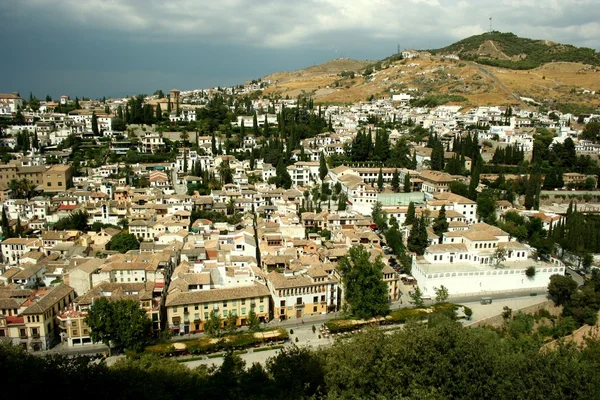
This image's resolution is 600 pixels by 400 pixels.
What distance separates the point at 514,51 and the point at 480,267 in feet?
288

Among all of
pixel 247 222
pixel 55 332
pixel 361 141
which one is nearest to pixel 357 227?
pixel 247 222

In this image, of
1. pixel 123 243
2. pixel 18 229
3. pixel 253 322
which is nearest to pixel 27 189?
pixel 18 229

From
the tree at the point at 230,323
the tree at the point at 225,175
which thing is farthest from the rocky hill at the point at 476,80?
the tree at the point at 230,323

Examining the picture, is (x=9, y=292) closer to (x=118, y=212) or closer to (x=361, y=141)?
(x=118, y=212)

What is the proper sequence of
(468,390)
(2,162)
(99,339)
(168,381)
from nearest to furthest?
(468,390) < (168,381) < (99,339) < (2,162)

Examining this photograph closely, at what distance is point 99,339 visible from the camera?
1989cm

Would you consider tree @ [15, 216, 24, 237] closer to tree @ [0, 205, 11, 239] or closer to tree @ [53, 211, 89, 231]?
tree @ [0, 205, 11, 239]

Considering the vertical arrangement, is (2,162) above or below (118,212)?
above

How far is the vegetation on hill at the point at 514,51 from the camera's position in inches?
3455

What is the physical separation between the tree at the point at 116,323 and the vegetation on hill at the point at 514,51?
83.9 meters

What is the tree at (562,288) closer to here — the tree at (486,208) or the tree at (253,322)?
the tree at (486,208)

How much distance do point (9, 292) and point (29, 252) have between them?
5886 mm

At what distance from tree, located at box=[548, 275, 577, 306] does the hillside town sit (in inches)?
75.2

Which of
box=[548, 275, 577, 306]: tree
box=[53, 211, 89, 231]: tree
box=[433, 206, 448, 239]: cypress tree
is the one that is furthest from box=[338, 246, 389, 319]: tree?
box=[53, 211, 89, 231]: tree
